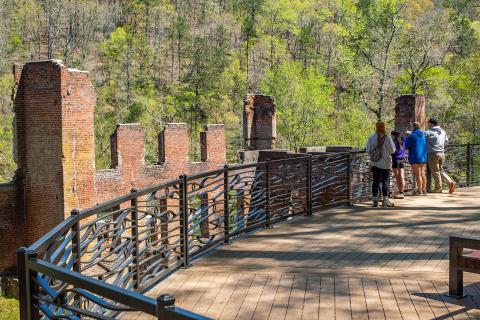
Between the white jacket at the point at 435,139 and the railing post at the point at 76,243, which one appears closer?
the railing post at the point at 76,243

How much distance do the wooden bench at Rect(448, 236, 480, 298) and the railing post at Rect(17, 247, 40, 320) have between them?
136 inches

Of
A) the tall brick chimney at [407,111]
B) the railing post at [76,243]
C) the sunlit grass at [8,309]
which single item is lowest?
the sunlit grass at [8,309]

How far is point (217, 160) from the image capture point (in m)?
25.7

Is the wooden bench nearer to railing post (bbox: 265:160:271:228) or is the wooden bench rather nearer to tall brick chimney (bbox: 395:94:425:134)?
railing post (bbox: 265:160:271:228)

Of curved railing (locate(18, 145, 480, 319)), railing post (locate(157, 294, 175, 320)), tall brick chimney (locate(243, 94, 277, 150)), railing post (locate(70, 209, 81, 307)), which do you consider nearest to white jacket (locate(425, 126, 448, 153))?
curved railing (locate(18, 145, 480, 319))

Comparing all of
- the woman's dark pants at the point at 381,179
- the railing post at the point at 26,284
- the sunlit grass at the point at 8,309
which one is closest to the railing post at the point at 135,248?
the railing post at the point at 26,284

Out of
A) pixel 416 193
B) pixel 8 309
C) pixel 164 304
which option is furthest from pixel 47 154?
pixel 164 304

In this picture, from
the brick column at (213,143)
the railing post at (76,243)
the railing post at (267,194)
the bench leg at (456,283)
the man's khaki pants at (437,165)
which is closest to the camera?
the railing post at (76,243)

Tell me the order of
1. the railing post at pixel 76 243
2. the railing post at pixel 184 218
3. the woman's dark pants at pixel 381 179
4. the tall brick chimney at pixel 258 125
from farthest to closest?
the tall brick chimney at pixel 258 125, the woman's dark pants at pixel 381 179, the railing post at pixel 184 218, the railing post at pixel 76 243

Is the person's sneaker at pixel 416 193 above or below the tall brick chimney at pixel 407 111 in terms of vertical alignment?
below

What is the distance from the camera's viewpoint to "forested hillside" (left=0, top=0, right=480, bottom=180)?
3631 cm

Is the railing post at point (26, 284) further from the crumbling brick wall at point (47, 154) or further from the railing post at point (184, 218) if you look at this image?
the crumbling brick wall at point (47, 154)

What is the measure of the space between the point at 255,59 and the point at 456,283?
2780 inches

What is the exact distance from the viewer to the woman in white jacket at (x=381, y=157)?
994 cm
